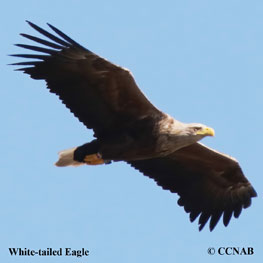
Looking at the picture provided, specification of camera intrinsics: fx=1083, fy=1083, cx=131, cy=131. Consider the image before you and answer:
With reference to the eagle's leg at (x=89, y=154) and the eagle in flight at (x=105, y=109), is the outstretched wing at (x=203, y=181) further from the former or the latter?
the eagle's leg at (x=89, y=154)

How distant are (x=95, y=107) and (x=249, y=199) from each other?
2874mm

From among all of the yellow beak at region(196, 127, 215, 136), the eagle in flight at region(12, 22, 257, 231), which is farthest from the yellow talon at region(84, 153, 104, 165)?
the yellow beak at region(196, 127, 215, 136)

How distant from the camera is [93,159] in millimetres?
15133

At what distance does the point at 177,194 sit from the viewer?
16188 millimetres

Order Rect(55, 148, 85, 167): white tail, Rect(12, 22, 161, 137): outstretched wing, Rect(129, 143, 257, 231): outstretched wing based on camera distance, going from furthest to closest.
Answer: Rect(129, 143, 257, 231): outstretched wing
Rect(55, 148, 85, 167): white tail
Rect(12, 22, 161, 137): outstretched wing

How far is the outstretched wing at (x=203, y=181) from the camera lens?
1595 cm

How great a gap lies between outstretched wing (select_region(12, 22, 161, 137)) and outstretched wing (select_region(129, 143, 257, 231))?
114 centimetres

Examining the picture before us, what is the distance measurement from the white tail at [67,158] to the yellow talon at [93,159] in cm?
24

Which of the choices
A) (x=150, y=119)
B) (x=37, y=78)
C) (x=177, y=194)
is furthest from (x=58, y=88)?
(x=177, y=194)

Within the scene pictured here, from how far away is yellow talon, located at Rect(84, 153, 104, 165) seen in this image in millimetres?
15077

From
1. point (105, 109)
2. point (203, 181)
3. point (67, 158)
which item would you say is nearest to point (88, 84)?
point (105, 109)

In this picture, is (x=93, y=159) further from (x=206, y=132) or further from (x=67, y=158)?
(x=206, y=132)

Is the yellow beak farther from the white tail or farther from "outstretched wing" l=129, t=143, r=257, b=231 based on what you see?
the white tail

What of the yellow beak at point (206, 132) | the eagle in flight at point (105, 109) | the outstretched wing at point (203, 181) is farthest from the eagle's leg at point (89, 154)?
the yellow beak at point (206, 132)
